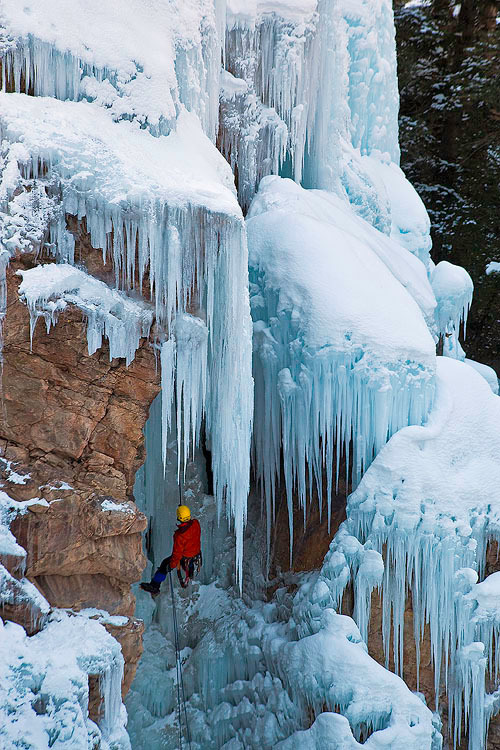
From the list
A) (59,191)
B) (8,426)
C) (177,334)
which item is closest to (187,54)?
(59,191)

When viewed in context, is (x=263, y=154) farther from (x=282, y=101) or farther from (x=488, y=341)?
(x=488, y=341)

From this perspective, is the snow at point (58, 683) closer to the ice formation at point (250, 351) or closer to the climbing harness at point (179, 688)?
the ice formation at point (250, 351)

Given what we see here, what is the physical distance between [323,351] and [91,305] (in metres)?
2.17

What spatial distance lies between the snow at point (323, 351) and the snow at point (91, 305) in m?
1.69

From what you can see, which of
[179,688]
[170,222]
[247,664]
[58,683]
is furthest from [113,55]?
[179,688]

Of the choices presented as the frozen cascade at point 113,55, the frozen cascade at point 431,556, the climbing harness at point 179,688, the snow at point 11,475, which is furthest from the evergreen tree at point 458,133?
the snow at point 11,475

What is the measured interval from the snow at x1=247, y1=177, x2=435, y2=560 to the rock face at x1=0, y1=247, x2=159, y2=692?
1582 millimetres

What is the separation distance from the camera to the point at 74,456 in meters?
4.84

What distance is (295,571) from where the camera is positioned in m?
6.53

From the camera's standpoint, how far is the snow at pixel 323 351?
6.19m

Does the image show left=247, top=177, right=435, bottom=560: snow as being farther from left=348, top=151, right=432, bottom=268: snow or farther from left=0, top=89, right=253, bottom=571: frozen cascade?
left=348, top=151, right=432, bottom=268: snow

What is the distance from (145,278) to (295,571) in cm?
303

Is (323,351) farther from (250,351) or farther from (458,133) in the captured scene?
(458,133)

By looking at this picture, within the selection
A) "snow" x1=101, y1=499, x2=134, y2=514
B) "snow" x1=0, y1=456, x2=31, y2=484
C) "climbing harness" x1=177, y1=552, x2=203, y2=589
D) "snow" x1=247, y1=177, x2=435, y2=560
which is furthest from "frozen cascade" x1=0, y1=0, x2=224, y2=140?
"climbing harness" x1=177, y1=552, x2=203, y2=589
